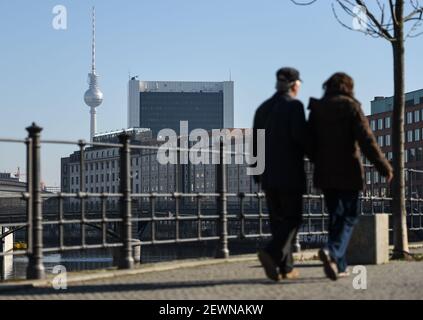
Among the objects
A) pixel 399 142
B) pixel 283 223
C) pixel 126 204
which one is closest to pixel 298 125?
pixel 283 223

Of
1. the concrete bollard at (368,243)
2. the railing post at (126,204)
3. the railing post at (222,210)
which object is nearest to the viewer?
the railing post at (126,204)

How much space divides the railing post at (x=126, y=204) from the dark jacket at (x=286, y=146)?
230 cm

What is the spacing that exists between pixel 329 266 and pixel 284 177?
35.4 inches

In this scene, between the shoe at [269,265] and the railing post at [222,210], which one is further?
the railing post at [222,210]

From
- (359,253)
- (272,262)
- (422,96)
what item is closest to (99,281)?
(272,262)

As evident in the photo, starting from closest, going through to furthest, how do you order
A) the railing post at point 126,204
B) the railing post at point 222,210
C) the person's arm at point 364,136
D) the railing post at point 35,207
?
1. the person's arm at point 364,136
2. the railing post at point 35,207
3. the railing post at point 126,204
4. the railing post at point 222,210

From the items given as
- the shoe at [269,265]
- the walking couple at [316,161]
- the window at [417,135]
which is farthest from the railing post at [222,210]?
the window at [417,135]

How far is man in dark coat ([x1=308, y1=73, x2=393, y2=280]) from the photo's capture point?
873 centimetres

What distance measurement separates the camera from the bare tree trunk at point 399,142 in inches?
521

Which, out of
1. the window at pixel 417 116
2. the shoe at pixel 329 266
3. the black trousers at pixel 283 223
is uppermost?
the window at pixel 417 116

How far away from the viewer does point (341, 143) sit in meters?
8.74

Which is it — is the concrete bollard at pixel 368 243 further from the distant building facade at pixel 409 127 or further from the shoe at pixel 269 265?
the distant building facade at pixel 409 127

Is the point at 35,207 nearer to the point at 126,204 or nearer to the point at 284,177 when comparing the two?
the point at 126,204
